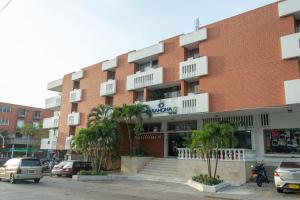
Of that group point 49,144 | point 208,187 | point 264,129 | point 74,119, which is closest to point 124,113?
point 208,187

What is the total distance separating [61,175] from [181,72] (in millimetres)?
13866

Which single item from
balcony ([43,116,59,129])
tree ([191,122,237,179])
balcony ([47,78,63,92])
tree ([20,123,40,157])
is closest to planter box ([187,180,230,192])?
tree ([191,122,237,179])

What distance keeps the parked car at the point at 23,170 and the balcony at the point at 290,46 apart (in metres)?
18.0

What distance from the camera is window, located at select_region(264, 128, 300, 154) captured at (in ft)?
66.0

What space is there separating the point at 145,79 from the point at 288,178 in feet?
52.3

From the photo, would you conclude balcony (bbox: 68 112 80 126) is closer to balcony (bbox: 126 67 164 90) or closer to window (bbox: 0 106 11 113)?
balcony (bbox: 126 67 164 90)

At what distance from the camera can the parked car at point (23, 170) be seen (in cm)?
1970

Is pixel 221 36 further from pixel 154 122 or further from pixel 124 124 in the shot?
pixel 124 124

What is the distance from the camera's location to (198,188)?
56.5ft

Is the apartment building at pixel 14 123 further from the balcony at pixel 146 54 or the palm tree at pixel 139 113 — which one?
the palm tree at pixel 139 113

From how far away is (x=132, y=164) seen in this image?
84.6 ft

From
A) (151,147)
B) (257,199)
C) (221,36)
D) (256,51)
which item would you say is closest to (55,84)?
(151,147)

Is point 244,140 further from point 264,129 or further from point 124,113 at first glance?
point 124,113

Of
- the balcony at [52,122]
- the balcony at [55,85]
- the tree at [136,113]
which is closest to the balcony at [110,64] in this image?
the tree at [136,113]
